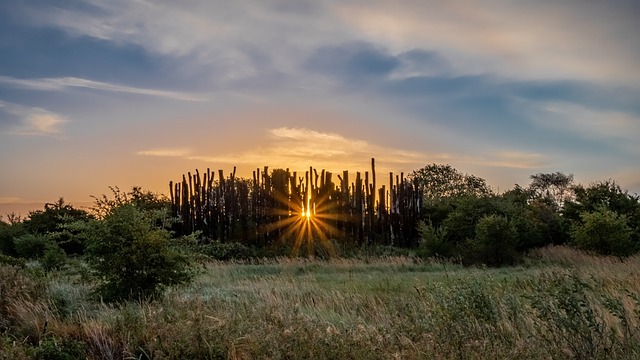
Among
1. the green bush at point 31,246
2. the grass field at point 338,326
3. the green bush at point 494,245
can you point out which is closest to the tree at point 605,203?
the green bush at point 494,245

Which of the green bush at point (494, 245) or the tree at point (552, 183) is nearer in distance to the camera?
the green bush at point (494, 245)

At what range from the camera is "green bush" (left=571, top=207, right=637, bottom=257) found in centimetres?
2325

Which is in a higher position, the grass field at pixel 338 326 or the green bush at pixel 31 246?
the grass field at pixel 338 326

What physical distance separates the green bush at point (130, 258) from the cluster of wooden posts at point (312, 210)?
62.1 ft

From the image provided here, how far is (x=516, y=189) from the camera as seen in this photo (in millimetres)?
41094

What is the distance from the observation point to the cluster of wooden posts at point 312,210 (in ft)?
104

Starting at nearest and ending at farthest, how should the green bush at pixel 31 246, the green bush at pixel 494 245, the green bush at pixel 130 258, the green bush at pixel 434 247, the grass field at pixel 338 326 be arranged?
the grass field at pixel 338 326 < the green bush at pixel 130 258 < the green bush at pixel 494 245 < the green bush at pixel 434 247 < the green bush at pixel 31 246

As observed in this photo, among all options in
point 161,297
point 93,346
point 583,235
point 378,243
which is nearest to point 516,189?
point 378,243

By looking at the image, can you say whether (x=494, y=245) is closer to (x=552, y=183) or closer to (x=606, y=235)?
(x=606, y=235)

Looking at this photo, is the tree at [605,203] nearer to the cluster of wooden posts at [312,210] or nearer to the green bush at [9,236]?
the cluster of wooden posts at [312,210]

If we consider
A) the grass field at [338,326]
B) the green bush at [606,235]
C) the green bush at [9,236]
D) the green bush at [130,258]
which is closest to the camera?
the grass field at [338,326]

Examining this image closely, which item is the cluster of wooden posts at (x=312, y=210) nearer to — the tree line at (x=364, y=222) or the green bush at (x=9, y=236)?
the tree line at (x=364, y=222)

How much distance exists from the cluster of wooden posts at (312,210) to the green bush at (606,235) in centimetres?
949

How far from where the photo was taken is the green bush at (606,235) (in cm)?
2325
